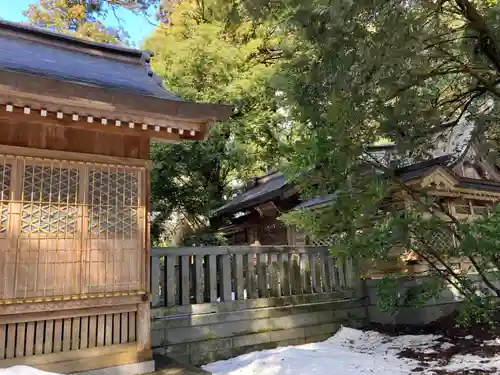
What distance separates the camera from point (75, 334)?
4.47 metres

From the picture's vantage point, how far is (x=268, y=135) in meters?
11.6

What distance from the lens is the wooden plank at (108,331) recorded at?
182 inches

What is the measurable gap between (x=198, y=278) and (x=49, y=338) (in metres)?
2.11

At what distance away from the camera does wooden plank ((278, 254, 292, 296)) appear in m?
6.74

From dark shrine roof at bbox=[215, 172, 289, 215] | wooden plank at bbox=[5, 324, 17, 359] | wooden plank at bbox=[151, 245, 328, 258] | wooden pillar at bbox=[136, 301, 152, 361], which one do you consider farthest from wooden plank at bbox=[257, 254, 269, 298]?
dark shrine roof at bbox=[215, 172, 289, 215]

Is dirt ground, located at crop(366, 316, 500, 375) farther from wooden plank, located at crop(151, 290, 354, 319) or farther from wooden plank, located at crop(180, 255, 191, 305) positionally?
wooden plank, located at crop(180, 255, 191, 305)

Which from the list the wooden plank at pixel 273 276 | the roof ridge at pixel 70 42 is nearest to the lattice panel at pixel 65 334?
the wooden plank at pixel 273 276

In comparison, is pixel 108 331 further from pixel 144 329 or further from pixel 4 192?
pixel 4 192

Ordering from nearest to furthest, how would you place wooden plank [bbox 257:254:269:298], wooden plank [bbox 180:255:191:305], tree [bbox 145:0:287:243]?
wooden plank [bbox 180:255:191:305], wooden plank [bbox 257:254:269:298], tree [bbox 145:0:287:243]

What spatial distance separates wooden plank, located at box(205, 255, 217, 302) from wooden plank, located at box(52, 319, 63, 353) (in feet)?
7.02

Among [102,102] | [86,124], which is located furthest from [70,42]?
[102,102]

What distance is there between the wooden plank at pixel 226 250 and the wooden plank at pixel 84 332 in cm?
126

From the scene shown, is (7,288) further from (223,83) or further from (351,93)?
(223,83)

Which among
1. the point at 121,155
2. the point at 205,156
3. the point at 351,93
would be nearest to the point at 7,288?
the point at 121,155
